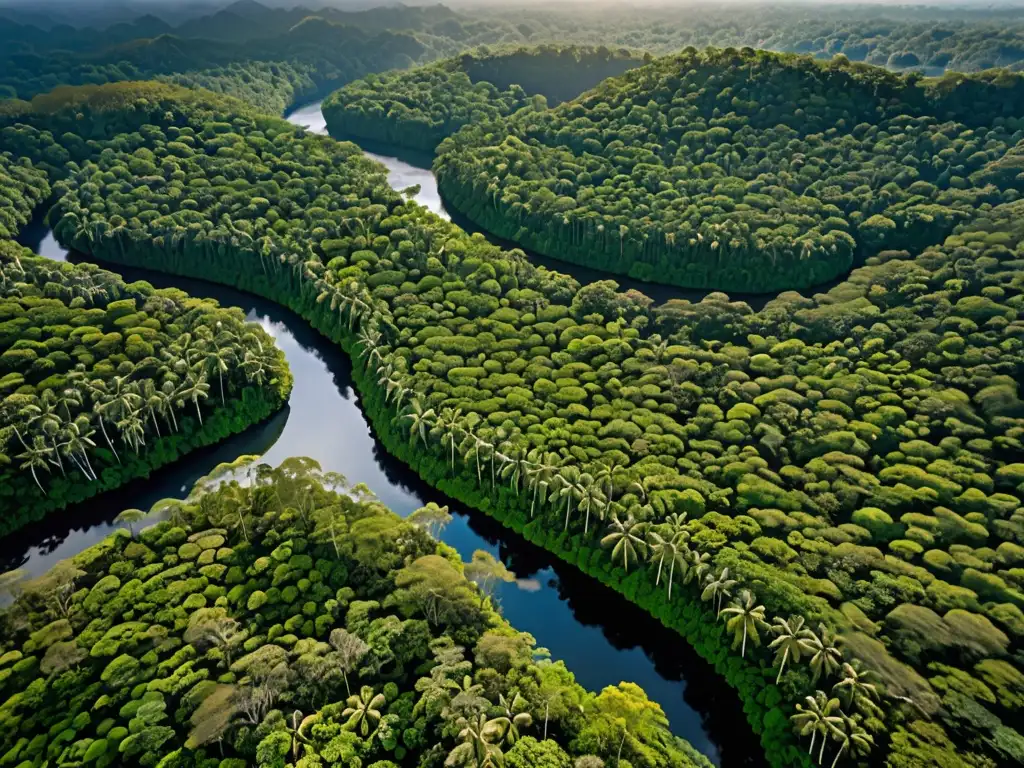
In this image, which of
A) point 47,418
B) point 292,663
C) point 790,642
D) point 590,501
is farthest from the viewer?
point 47,418

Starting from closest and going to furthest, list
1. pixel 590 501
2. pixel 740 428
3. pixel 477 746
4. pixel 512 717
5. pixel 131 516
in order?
1. pixel 477 746
2. pixel 512 717
3. pixel 131 516
4. pixel 590 501
5. pixel 740 428

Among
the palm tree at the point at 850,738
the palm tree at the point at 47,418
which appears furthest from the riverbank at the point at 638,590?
the palm tree at the point at 47,418

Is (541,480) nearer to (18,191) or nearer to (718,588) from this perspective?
(718,588)

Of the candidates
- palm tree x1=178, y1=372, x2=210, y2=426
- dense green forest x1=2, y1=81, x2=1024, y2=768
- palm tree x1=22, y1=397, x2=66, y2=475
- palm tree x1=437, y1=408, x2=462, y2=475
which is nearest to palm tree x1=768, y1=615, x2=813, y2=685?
dense green forest x1=2, y1=81, x2=1024, y2=768

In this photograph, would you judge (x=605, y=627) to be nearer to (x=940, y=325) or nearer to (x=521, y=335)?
(x=521, y=335)

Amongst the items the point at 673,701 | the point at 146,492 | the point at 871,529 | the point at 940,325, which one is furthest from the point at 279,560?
the point at 940,325

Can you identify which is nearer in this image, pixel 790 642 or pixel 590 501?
pixel 790 642

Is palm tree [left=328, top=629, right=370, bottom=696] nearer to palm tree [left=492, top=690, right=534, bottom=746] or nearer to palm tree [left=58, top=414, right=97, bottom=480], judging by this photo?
palm tree [left=492, top=690, right=534, bottom=746]

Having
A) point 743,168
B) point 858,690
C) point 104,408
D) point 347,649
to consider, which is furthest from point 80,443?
point 743,168

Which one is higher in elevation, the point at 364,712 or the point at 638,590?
the point at 364,712
